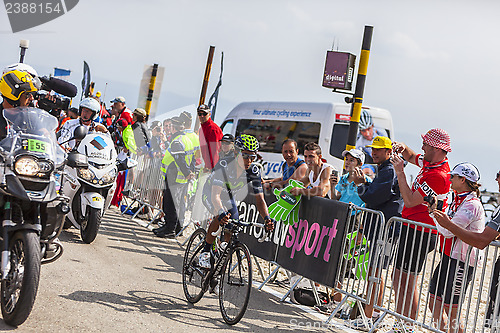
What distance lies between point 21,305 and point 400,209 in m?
4.50

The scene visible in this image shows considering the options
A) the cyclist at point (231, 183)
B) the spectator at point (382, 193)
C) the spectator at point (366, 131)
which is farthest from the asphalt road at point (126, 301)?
the spectator at point (366, 131)

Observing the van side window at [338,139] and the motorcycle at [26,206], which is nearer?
the motorcycle at [26,206]

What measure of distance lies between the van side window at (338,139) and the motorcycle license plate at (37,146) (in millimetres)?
13940

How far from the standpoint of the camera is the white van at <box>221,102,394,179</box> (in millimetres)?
18844

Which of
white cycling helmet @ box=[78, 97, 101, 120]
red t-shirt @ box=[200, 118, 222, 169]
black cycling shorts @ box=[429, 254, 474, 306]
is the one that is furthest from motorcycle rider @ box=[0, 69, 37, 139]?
red t-shirt @ box=[200, 118, 222, 169]

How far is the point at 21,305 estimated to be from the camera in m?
4.97

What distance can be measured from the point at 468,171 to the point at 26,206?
4.01m

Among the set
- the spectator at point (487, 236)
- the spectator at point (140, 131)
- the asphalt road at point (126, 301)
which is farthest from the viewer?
the spectator at point (140, 131)

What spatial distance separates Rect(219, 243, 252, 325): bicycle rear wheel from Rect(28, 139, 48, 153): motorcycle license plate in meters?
2.21

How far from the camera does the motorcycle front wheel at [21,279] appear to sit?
4934 mm

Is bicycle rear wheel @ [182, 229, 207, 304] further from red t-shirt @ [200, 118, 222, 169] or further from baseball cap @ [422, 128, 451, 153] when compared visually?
red t-shirt @ [200, 118, 222, 169]

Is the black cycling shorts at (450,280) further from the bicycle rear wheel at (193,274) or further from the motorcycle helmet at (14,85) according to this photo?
the motorcycle helmet at (14,85)

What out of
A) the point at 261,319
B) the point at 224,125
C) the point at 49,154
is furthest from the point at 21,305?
the point at 224,125

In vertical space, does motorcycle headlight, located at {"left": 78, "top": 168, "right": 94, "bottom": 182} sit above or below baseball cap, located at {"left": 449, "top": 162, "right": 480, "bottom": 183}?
below
